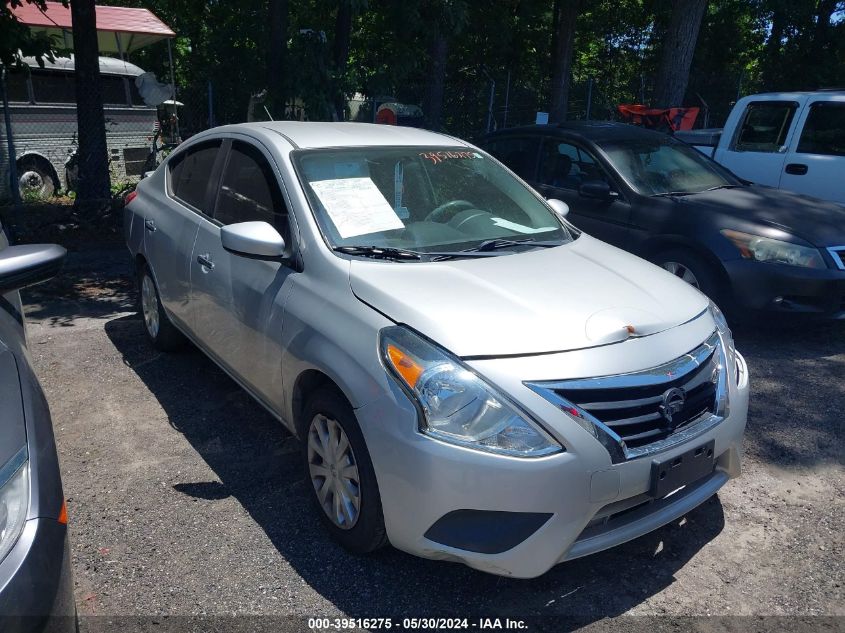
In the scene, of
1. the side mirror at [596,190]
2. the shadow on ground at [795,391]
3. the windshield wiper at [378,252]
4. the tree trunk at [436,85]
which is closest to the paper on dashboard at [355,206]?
the windshield wiper at [378,252]

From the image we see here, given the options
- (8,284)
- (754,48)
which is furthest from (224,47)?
(754,48)

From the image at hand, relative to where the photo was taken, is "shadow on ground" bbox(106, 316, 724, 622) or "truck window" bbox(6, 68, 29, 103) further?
"truck window" bbox(6, 68, 29, 103)

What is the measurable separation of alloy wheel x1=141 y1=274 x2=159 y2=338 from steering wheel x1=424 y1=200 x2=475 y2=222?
2.30 metres

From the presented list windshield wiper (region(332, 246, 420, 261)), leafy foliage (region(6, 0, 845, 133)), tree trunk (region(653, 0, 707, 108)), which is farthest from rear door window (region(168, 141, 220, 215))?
tree trunk (region(653, 0, 707, 108))

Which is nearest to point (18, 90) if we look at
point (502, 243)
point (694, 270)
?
point (694, 270)

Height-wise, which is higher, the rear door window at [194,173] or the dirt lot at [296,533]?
the rear door window at [194,173]

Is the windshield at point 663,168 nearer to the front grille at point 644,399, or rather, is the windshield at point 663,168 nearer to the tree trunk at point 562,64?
the front grille at point 644,399

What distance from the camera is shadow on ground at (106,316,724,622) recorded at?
278cm

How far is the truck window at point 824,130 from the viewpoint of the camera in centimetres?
759

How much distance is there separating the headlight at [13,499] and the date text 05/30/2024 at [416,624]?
3.80 ft

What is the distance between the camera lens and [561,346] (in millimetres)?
2660

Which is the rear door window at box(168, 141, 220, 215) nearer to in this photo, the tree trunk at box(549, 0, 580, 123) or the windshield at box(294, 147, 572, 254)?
the windshield at box(294, 147, 572, 254)

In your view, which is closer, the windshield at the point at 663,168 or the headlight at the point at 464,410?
the headlight at the point at 464,410

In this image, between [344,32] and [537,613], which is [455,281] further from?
[344,32]
